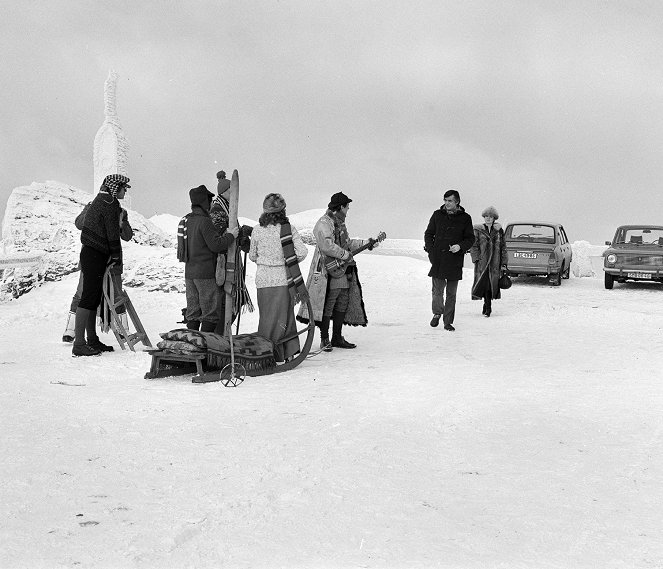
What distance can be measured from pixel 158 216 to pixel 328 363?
2873 cm

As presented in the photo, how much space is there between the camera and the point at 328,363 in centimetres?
748

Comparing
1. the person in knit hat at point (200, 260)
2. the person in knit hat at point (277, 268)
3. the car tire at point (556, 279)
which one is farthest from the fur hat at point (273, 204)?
the car tire at point (556, 279)

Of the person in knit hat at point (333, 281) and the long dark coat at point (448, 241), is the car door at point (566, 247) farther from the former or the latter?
the person in knit hat at point (333, 281)

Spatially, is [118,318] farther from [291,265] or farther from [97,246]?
[291,265]

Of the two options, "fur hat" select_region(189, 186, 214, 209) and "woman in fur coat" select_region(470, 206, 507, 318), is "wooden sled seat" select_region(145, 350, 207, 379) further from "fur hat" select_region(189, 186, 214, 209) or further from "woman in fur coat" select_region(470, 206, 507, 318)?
"woman in fur coat" select_region(470, 206, 507, 318)

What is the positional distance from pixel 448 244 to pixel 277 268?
371 cm

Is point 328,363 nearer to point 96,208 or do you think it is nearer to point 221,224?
point 221,224

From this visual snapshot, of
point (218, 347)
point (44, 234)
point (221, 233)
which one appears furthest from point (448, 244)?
point (44, 234)

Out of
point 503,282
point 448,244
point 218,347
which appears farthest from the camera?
point 503,282

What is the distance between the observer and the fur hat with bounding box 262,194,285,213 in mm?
7039

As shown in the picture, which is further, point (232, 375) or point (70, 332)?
point (70, 332)

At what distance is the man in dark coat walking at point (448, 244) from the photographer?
10047 millimetres

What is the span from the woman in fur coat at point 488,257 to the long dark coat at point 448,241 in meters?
1.62

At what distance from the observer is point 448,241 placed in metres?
10.1
